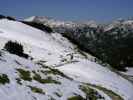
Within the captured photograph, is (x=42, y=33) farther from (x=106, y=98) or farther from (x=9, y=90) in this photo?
(x=9, y=90)

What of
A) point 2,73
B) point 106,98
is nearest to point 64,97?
point 2,73

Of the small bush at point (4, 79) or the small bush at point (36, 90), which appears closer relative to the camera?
the small bush at point (4, 79)

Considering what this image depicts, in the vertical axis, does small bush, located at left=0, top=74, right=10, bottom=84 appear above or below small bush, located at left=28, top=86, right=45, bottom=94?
above

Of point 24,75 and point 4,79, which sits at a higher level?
point 4,79

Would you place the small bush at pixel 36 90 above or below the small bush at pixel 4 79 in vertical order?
below

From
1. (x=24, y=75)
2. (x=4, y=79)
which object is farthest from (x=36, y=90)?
(x=24, y=75)

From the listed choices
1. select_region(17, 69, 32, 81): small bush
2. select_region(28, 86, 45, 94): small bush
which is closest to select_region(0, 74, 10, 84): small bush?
select_region(28, 86, 45, 94): small bush

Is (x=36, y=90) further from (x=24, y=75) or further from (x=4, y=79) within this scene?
(x=24, y=75)

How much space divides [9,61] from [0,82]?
8.91 meters

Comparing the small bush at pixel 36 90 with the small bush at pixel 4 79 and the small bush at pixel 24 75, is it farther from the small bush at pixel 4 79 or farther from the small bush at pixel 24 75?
the small bush at pixel 4 79

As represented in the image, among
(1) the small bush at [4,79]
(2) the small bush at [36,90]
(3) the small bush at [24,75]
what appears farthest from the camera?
(3) the small bush at [24,75]

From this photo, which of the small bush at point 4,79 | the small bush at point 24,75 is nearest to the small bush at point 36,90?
the small bush at point 24,75

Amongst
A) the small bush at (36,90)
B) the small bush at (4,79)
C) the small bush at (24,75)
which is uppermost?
the small bush at (4,79)

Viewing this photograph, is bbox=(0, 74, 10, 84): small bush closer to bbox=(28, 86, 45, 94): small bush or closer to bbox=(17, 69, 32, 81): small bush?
bbox=(28, 86, 45, 94): small bush
